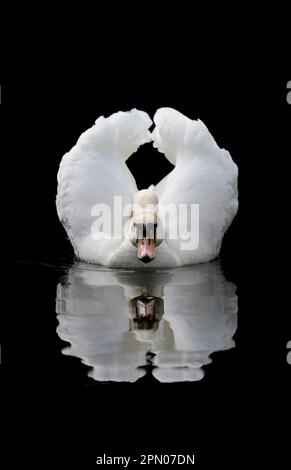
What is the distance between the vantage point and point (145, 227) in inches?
404

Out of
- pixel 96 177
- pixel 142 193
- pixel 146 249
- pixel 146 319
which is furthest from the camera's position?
pixel 96 177

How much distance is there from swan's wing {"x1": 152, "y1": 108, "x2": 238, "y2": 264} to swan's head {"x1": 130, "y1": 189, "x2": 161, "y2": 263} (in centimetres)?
55

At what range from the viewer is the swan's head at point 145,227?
33.5ft

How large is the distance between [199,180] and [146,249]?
1.41 metres

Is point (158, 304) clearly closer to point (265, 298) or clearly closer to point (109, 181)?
point (265, 298)

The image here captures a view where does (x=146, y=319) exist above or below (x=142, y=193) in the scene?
below

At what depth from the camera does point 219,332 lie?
886 centimetres

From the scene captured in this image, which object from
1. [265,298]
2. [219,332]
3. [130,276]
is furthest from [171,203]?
[219,332]

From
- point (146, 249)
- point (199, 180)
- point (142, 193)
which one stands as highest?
point (199, 180)

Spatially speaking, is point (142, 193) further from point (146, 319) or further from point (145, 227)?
point (146, 319)

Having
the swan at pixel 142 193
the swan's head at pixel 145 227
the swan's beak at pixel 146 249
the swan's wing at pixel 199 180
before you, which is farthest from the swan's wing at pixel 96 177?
the swan's beak at pixel 146 249

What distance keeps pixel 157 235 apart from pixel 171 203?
0.86m

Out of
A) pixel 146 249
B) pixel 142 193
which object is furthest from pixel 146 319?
pixel 142 193

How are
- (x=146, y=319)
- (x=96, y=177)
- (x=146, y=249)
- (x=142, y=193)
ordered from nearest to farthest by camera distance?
(x=146, y=319) < (x=146, y=249) < (x=142, y=193) < (x=96, y=177)
